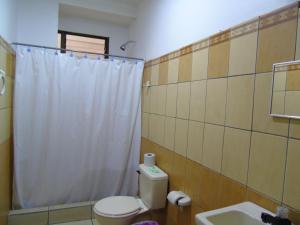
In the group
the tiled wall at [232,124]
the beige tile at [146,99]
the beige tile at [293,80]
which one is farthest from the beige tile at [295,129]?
the beige tile at [146,99]

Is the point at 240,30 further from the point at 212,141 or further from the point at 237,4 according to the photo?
the point at 212,141

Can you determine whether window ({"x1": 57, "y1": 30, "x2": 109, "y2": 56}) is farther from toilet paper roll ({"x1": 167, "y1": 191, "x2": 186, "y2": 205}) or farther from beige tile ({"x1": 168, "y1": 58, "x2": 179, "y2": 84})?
toilet paper roll ({"x1": 167, "y1": 191, "x2": 186, "y2": 205})

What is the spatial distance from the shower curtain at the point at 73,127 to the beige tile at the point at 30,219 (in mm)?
131

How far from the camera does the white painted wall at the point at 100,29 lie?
122 inches

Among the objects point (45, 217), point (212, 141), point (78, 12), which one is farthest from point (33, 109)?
point (212, 141)

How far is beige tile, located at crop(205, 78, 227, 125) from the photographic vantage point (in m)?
1.40

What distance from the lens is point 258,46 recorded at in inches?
46.5

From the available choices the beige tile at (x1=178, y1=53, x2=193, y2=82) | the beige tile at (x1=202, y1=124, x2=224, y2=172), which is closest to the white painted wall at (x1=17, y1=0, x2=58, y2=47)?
the beige tile at (x1=178, y1=53, x2=193, y2=82)

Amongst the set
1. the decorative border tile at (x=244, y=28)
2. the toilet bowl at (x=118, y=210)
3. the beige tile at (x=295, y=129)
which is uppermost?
the decorative border tile at (x=244, y=28)

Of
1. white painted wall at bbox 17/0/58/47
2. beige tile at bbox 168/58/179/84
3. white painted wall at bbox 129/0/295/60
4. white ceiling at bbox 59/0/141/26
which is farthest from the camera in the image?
white ceiling at bbox 59/0/141/26

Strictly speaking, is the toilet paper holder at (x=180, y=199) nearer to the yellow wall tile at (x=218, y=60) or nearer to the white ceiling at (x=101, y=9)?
the yellow wall tile at (x=218, y=60)

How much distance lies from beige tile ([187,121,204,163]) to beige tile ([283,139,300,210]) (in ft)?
A: 2.09

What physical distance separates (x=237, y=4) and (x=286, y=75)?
61 cm

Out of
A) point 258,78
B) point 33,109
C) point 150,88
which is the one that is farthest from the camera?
point 150,88
